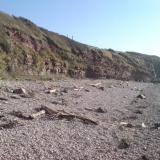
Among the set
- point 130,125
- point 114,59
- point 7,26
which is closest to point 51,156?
point 130,125

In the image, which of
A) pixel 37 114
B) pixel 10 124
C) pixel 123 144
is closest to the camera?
pixel 123 144

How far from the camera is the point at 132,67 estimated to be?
101 meters

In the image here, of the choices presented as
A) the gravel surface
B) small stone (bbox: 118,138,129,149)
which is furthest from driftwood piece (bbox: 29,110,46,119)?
→ small stone (bbox: 118,138,129,149)

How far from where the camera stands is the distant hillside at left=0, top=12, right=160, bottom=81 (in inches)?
1932

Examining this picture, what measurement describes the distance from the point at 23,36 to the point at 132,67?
164 feet

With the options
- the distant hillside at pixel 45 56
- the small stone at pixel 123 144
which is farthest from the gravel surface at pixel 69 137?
the distant hillside at pixel 45 56

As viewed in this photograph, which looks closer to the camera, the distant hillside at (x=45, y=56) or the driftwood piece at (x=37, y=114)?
the driftwood piece at (x=37, y=114)

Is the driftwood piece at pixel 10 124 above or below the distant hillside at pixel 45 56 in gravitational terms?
below

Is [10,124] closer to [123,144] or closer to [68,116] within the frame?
[68,116]

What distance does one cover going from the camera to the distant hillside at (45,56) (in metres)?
49.1

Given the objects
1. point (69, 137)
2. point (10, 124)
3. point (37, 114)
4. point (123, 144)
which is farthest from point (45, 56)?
point (123, 144)

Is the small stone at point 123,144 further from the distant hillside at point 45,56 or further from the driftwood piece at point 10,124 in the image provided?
the distant hillside at point 45,56

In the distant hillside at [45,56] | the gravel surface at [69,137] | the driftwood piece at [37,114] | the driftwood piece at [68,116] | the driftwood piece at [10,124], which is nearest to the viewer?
the gravel surface at [69,137]

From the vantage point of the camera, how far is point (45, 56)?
192 ft
